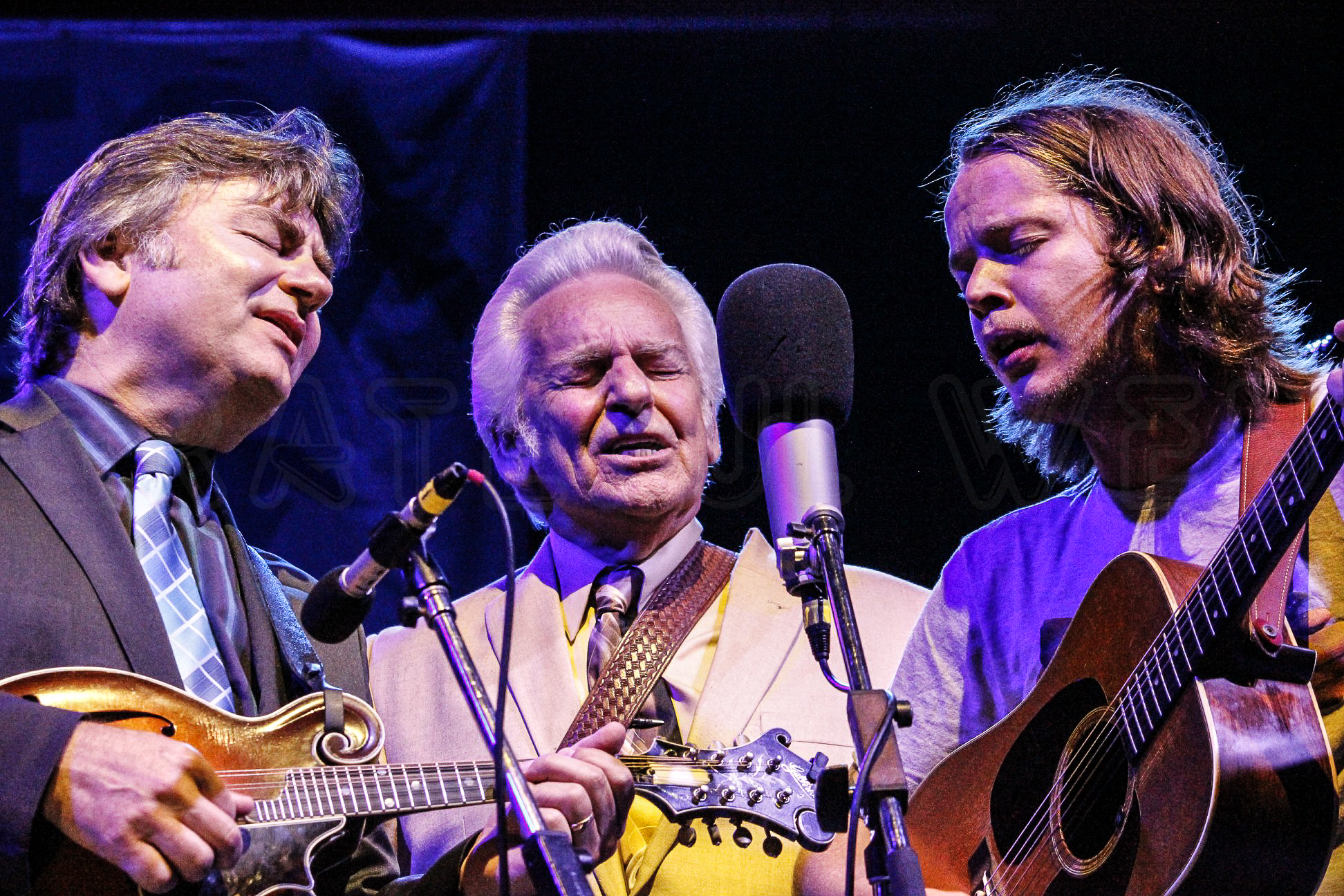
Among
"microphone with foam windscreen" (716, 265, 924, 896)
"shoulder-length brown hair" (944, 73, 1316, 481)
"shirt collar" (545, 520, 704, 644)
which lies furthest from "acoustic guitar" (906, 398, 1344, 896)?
"shirt collar" (545, 520, 704, 644)

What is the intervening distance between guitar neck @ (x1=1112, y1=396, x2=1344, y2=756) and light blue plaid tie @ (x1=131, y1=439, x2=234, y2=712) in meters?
1.75

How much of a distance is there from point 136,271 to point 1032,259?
2114 mm

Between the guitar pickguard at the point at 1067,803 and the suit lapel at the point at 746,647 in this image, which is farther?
the suit lapel at the point at 746,647

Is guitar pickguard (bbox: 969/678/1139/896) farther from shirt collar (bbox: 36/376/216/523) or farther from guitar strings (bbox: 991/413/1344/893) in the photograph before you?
shirt collar (bbox: 36/376/216/523)

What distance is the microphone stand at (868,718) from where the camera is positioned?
1696mm

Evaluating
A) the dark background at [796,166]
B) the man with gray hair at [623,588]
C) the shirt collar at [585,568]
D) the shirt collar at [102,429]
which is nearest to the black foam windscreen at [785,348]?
the man with gray hair at [623,588]

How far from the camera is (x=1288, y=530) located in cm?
191

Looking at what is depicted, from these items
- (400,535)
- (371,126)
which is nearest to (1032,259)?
(400,535)

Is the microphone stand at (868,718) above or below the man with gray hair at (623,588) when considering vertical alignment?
above

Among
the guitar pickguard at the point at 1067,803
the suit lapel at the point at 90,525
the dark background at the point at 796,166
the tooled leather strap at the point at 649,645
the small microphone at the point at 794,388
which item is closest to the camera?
the small microphone at the point at 794,388

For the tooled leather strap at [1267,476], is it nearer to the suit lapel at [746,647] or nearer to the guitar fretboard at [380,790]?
the suit lapel at [746,647]

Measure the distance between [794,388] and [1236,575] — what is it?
771mm

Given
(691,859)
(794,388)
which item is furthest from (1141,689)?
(691,859)

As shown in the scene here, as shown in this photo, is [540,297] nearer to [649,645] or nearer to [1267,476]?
[649,645]
